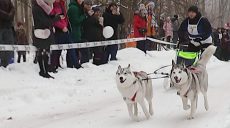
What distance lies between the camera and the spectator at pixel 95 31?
40.4 feet

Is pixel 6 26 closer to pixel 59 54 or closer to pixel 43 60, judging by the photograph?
pixel 43 60

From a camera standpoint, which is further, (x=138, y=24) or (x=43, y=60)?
(x=138, y=24)

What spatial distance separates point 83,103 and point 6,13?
2859 mm

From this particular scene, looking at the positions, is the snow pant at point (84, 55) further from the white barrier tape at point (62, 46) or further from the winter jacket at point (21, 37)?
the winter jacket at point (21, 37)

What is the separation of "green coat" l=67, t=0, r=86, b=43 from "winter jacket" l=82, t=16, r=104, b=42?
43 cm

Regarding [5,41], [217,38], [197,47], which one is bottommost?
[217,38]

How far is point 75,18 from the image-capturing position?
11.5 meters

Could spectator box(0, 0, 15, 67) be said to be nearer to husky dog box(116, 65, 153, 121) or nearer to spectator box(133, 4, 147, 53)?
husky dog box(116, 65, 153, 121)

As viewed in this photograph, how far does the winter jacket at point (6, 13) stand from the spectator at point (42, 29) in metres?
0.52

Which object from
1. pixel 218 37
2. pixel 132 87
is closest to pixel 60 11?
pixel 132 87

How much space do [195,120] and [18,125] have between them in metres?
2.69

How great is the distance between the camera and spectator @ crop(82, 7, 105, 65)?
40.4 ft

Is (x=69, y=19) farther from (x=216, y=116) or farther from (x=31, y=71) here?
(x=216, y=116)

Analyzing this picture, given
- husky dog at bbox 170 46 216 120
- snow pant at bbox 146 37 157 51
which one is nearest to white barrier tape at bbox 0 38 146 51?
husky dog at bbox 170 46 216 120
